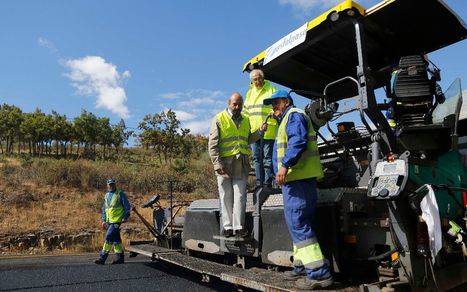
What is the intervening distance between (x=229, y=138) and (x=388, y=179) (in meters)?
2.05

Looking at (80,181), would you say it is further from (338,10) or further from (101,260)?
(338,10)

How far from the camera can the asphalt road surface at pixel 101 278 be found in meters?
5.15

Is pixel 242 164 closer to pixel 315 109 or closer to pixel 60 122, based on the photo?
pixel 315 109

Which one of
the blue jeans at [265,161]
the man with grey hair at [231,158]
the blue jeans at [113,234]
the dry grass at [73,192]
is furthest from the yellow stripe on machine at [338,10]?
the dry grass at [73,192]

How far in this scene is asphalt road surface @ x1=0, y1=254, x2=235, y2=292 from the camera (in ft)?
16.9

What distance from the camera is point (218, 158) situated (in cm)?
473

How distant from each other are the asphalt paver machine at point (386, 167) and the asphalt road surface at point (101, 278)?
920 millimetres

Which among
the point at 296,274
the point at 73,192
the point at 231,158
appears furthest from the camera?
the point at 73,192

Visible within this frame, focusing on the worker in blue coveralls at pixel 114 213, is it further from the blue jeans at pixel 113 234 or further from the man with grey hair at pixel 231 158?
the man with grey hair at pixel 231 158

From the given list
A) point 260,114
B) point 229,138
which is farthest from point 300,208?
point 260,114

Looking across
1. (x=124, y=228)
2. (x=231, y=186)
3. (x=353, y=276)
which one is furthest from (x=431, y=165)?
(x=124, y=228)

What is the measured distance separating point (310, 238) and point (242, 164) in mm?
1500

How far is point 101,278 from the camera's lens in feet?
18.9

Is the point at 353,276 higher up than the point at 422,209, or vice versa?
the point at 422,209
